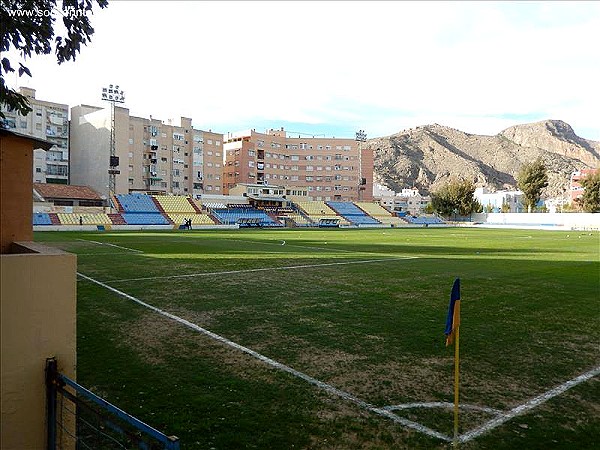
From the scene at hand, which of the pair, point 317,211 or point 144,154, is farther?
point 317,211

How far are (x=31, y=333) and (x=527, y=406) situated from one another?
6052mm

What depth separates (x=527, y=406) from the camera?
6.22 m

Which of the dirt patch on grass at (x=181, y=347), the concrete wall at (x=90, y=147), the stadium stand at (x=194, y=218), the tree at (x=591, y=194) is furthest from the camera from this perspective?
the tree at (x=591, y=194)

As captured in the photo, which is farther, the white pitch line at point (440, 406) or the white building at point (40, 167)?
the white building at point (40, 167)

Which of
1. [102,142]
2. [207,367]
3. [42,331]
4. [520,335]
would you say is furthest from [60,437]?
[102,142]

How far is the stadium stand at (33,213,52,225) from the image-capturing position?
5624cm

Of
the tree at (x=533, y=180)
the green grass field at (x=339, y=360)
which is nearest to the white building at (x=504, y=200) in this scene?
the tree at (x=533, y=180)

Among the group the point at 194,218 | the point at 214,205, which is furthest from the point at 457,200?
the point at 194,218

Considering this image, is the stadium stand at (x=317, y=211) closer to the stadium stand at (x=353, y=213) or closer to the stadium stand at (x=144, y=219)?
the stadium stand at (x=353, y=213)

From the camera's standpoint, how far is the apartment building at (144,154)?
80625mm

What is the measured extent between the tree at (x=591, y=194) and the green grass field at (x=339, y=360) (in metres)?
86.2

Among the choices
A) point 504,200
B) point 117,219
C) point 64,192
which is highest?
point 504,200

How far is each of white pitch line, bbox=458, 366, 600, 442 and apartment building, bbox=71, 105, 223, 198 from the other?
73653 millimetres

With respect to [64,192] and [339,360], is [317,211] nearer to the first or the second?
[64,192]
